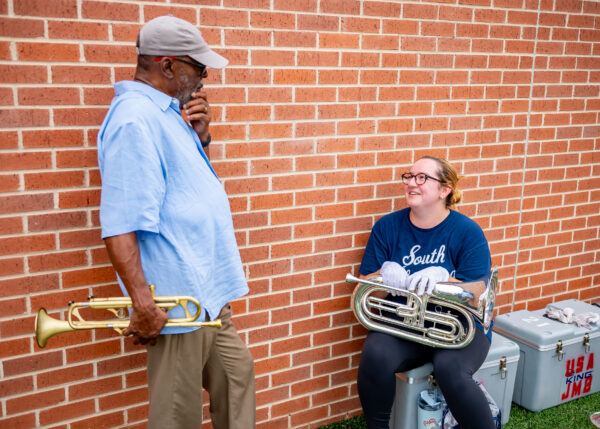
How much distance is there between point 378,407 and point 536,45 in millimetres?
2528

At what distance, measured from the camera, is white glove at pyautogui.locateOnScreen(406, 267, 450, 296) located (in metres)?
2.94

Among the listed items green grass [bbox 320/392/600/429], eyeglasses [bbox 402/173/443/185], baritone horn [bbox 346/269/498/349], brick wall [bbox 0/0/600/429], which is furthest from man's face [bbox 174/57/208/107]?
green grass [bbox 320/392/600/429]

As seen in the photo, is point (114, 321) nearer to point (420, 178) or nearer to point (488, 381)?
point (420, 178)

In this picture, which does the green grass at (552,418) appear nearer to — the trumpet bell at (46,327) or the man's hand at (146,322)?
the man's hand at (146,322)

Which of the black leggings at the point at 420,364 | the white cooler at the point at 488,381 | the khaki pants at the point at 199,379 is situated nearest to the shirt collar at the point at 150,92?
the khaki pants at the point at 199,379

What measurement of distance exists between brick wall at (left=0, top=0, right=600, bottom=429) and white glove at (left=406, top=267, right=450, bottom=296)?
50 cm

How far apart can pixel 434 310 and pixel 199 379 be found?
4.43 feet

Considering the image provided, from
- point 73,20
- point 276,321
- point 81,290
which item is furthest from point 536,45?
point 81,290

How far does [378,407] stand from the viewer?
120 inches

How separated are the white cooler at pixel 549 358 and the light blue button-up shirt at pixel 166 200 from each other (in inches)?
83.7

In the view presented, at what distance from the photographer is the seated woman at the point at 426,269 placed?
2924 mm

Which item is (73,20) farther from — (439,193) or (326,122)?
(439,193)

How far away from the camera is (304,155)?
10.4 ft

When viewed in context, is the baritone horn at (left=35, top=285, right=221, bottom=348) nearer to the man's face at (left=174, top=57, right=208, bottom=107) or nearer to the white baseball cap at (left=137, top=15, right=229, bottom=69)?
the man's face at (left=174, top=57, right=208, bottom=107)
